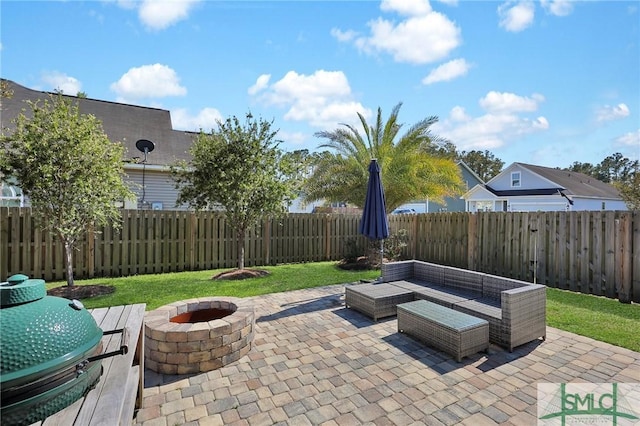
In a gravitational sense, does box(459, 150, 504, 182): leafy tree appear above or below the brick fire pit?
above

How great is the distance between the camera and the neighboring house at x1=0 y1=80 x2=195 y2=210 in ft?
38.2

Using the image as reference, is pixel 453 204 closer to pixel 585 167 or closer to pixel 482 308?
pixel 482 308

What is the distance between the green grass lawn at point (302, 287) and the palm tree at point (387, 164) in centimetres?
300

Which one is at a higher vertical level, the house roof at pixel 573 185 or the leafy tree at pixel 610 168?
the leafy tree at pixel 610 168

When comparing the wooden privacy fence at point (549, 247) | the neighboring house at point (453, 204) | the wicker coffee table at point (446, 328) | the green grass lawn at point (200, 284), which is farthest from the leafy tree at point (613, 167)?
the wicker coffee table at point (446, 328)

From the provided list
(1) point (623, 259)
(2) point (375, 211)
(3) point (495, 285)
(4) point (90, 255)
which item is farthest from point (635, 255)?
(4) point (90, 255)

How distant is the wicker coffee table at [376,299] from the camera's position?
5.06 m

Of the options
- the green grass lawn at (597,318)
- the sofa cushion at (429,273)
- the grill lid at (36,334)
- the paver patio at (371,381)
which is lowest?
the paver patio at (371,381)

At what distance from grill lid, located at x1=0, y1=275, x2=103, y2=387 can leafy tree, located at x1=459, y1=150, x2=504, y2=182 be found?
5271cm

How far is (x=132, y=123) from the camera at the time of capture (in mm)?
13648

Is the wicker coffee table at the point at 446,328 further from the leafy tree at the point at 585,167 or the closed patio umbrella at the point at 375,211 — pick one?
the leafy tree at the point at 585,167

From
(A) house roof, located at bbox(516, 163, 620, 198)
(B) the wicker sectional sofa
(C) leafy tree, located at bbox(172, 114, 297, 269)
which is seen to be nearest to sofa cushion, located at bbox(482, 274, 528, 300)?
(B) the wicker sectional sofa

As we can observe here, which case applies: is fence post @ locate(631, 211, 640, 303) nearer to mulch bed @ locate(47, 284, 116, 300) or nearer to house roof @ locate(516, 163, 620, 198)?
mulch bed @ locate(47, 284, 116, 300)

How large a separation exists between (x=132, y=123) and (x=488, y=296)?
14696 millimetres
